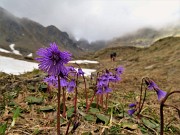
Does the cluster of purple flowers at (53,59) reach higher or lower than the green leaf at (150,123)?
higher

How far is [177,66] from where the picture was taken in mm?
10789

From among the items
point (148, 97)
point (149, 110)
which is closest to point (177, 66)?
point (148, 97)

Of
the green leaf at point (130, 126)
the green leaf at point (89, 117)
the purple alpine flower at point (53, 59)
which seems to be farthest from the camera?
the green leaf at point (89, 117)

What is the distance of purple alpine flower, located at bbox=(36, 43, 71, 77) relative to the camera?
1.86 meters

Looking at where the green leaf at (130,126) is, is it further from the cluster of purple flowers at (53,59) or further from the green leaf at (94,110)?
the cluster of purple flowers at (53,59)

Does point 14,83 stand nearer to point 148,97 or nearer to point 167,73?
point 148,97

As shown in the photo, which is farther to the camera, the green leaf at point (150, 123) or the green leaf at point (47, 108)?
the green leaf at point (47, 108)

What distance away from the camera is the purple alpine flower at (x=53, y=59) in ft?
6.09

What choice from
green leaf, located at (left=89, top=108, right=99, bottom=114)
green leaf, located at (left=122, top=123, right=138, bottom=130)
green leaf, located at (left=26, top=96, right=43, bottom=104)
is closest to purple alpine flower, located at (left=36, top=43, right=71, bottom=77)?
green leaf, located at (left=122, top=123, right=138, bottom=130)

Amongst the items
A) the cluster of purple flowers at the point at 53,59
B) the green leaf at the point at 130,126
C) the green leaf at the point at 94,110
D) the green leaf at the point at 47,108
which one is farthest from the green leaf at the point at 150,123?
the cluster of purple flowers at the point at 53,59

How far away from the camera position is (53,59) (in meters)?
1.87

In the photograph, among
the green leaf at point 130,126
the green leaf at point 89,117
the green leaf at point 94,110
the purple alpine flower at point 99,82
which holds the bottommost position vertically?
the green leaf at point 130,126

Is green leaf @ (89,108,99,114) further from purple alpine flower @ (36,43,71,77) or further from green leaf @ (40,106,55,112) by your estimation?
purple alpine flower @ (36,43,71,77)

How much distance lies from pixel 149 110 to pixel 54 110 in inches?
50.9
